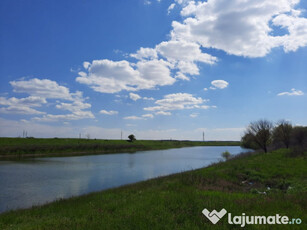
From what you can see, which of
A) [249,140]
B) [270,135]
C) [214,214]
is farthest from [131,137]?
[214,214]

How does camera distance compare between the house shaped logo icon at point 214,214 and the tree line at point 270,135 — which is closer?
the house shaped logo icon at point 214,214

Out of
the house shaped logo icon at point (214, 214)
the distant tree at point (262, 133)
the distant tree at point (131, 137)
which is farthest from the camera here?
the distant tree at point (131, 137)

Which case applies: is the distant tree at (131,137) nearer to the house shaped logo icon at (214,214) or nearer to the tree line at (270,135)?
the tree line at (270,135)

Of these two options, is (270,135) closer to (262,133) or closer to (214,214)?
(262,133)

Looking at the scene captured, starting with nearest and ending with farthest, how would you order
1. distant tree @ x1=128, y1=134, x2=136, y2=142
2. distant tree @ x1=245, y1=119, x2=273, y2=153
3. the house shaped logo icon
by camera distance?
the house shaped logo icon < distant tree @ x1=245, y1=119, x2=273, y2=153 < distant tree @ x1=128, y1=134, x2=136, y2=142

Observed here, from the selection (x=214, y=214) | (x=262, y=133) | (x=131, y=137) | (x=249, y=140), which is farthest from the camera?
(x=131, y=137)

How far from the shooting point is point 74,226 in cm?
751

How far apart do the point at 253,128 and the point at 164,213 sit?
45.2 m

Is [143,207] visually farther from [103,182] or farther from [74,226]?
→ [103,182]

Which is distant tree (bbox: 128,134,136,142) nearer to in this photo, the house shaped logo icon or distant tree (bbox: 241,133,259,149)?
distant tree (bbox: 241,133,259,149)

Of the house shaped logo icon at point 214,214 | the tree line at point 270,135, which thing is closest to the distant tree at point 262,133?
the tree line at point 270,135

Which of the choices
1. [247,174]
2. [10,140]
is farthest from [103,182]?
[10,140]

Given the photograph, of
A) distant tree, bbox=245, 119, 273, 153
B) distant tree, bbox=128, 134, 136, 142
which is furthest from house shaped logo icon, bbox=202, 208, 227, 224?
distant tree, bbox=128, 134, 136, 142

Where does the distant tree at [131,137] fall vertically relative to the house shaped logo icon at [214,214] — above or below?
above
